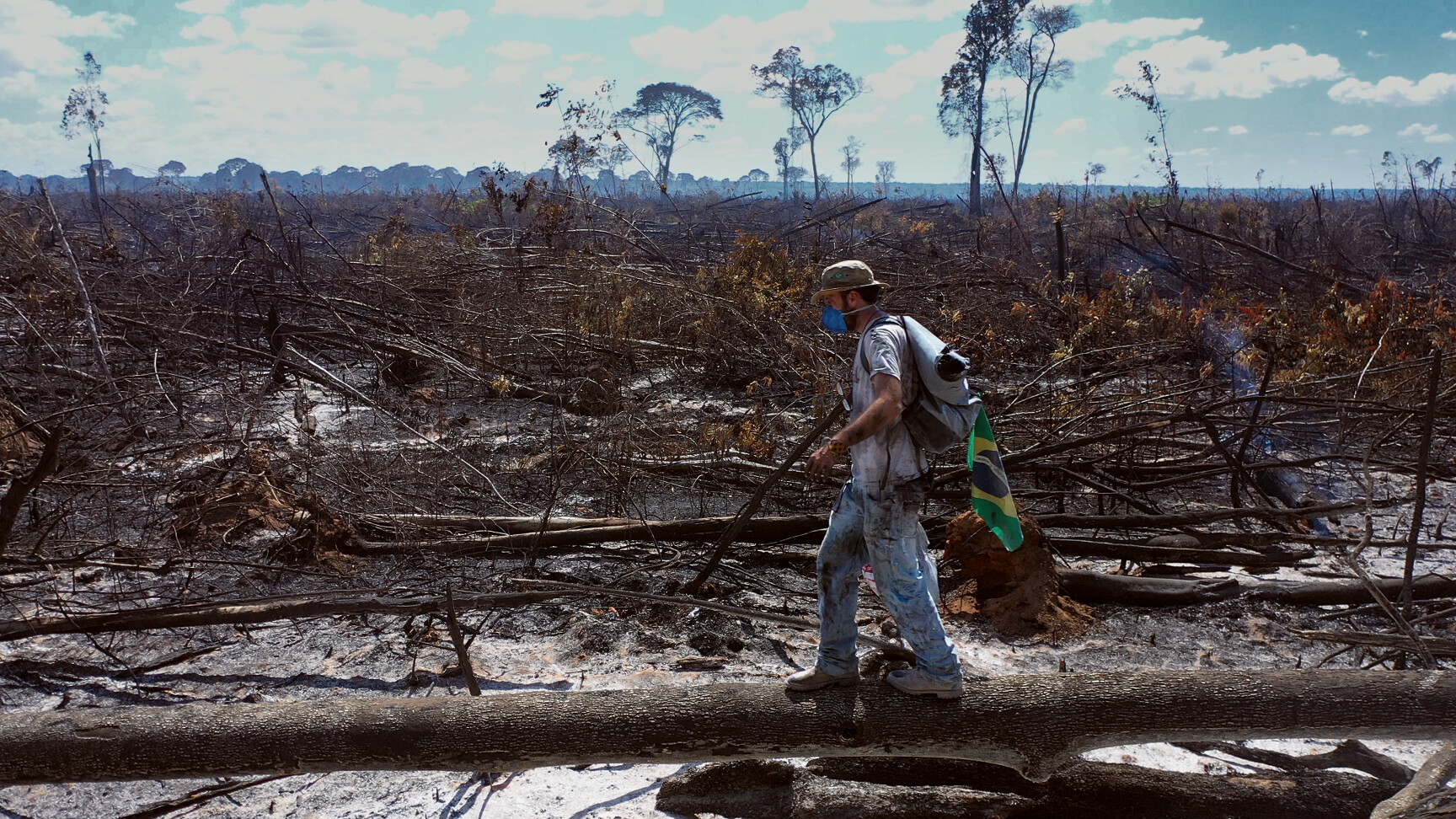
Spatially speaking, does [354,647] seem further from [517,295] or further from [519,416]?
[517,295]

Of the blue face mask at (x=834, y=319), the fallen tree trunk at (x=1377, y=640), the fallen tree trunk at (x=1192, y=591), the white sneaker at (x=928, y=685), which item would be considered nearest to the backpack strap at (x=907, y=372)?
the blue face mask at (x=834, y=319)

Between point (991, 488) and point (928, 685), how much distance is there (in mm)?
631

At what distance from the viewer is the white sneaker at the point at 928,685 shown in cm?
263

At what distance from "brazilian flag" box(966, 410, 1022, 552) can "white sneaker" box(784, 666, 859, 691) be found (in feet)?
2.22

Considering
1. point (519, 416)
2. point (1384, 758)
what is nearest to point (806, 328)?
point (519, 416)

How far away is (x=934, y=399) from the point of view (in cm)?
267

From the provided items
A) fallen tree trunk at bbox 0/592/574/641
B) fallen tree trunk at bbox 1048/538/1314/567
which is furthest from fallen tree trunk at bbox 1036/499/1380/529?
fallen tree trunk at bbox 0/592/574/641

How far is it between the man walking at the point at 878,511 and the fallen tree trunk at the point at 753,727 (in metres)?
0.11

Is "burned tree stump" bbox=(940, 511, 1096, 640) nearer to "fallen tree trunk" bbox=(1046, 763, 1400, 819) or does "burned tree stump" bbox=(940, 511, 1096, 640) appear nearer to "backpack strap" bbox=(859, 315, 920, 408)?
"fallen tree trunk" bbox=(1046, 763, 1400, 819)

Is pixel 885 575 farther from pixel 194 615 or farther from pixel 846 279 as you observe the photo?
pixel 194 615

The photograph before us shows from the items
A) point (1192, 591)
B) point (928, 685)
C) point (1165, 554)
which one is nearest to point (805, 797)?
point (928, 685)

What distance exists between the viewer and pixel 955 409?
269 cm

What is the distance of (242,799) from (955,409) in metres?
2.79

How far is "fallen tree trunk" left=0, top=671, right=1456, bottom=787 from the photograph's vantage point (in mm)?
2609
